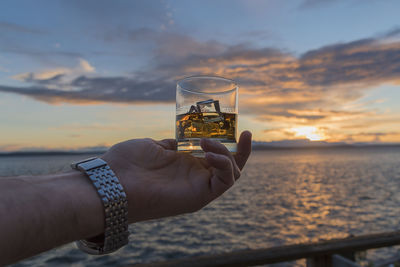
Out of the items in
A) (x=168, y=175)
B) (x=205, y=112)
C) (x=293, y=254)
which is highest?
(x=205, y=112)

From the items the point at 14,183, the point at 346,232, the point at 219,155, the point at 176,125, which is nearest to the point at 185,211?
the point at 219,155

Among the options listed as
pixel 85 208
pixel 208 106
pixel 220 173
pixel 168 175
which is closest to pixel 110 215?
pixel 85 208

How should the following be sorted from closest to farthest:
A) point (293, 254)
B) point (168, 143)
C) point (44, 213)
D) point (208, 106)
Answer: point (44, 213) → point (208, 106) → point (168, 143) → point (293, 254)

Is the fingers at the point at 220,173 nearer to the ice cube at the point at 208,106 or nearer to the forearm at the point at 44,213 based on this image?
the ice cube at the point at 208,106

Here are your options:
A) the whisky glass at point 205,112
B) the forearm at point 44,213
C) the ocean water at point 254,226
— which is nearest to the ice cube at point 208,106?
the whisky glass at point 205,112

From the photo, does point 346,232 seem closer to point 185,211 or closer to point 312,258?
point 312,258

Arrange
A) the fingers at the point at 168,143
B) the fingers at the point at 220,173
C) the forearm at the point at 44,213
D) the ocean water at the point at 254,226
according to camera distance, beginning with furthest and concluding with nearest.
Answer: the ocean water at the point at 254,226 → the fingers at the point at 168,143 → the fingers at the point at 220,173 → the forearm at the point at 44,213

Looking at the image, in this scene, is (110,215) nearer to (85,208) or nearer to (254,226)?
(85,208)
